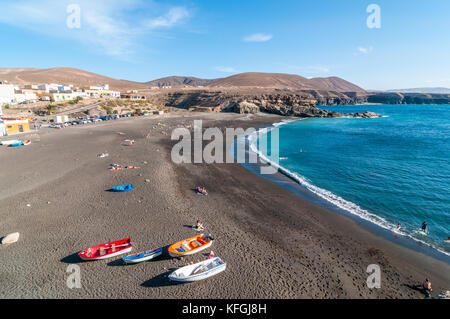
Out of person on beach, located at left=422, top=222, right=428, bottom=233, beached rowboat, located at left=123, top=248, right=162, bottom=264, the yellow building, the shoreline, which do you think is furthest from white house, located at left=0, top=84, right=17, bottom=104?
person on beach, located at left=422, top=222, right=428, bottom=233

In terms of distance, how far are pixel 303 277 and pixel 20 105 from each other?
8538 cm

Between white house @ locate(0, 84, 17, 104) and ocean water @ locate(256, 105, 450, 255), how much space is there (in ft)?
258

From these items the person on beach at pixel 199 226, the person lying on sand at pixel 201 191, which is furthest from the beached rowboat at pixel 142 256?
the person lying on sand at pixel 201 191

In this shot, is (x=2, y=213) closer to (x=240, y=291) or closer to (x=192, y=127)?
(x=240, y=291)

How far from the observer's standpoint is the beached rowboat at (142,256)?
38.3 ft

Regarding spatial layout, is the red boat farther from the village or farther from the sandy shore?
the village

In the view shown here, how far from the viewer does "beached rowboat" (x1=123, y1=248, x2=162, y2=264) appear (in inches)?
460

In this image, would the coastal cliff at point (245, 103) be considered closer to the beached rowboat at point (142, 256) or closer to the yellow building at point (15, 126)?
the yellow building at point (15, 126)

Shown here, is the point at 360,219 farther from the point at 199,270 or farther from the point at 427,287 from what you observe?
the point at 199,270

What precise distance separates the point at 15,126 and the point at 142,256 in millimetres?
46987

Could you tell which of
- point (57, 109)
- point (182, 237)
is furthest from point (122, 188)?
point (57, 109)

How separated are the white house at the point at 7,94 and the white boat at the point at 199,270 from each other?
82.0m

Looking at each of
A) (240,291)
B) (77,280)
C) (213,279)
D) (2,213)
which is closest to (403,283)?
(240,291)

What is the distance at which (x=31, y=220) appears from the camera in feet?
49.6
